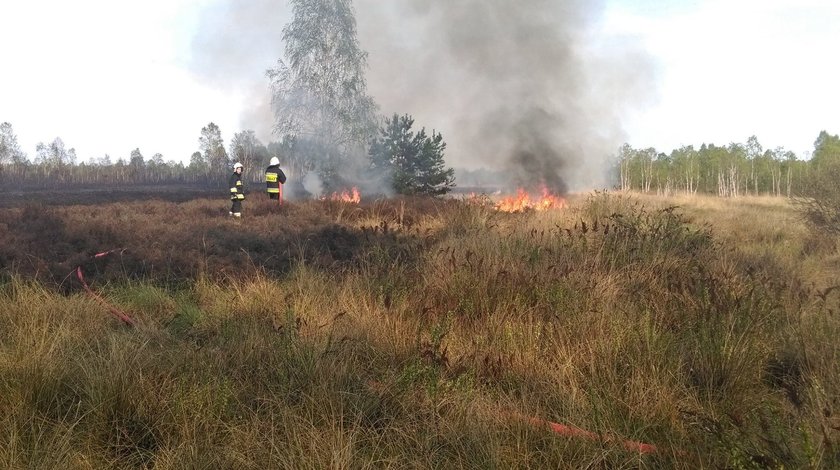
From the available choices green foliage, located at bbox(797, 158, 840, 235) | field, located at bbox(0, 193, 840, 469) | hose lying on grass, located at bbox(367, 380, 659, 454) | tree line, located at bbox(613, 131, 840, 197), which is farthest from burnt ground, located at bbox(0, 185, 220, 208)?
tree line, located at bbox(613, 131, 840, 197)

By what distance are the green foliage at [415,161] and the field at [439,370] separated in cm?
1626

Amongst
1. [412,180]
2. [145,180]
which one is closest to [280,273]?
[412,180]

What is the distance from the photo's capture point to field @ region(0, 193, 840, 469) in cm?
196

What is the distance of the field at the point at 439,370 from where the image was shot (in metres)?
1.96

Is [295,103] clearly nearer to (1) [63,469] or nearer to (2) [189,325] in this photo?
(2) [189,325]

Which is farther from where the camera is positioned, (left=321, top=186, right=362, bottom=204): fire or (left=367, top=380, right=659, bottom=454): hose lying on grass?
(left=321, top=186, right=362, bottom=204): fire

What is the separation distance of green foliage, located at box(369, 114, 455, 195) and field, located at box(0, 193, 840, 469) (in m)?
16.3

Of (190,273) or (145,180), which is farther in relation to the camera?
(145,180)

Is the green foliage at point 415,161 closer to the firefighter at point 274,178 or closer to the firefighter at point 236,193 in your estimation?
the firefighter at point 274,178

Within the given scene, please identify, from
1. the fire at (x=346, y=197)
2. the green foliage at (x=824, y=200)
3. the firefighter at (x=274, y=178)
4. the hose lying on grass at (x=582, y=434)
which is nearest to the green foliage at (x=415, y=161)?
the fire at (x=346, y=197)

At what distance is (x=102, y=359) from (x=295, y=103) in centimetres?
2449

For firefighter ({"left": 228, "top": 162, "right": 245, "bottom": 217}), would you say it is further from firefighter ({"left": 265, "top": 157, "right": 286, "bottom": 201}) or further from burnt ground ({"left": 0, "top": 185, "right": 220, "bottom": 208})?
burnt ground ({"left": 0, "top": 185, "right": 220, "bottom": 208})

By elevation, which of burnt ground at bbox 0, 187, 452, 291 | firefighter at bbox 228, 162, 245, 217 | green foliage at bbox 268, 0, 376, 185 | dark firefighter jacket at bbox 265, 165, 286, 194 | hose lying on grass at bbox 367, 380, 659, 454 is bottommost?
hose lying on grass at bbox 367, 380, 659, 454

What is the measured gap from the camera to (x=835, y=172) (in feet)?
33.9
